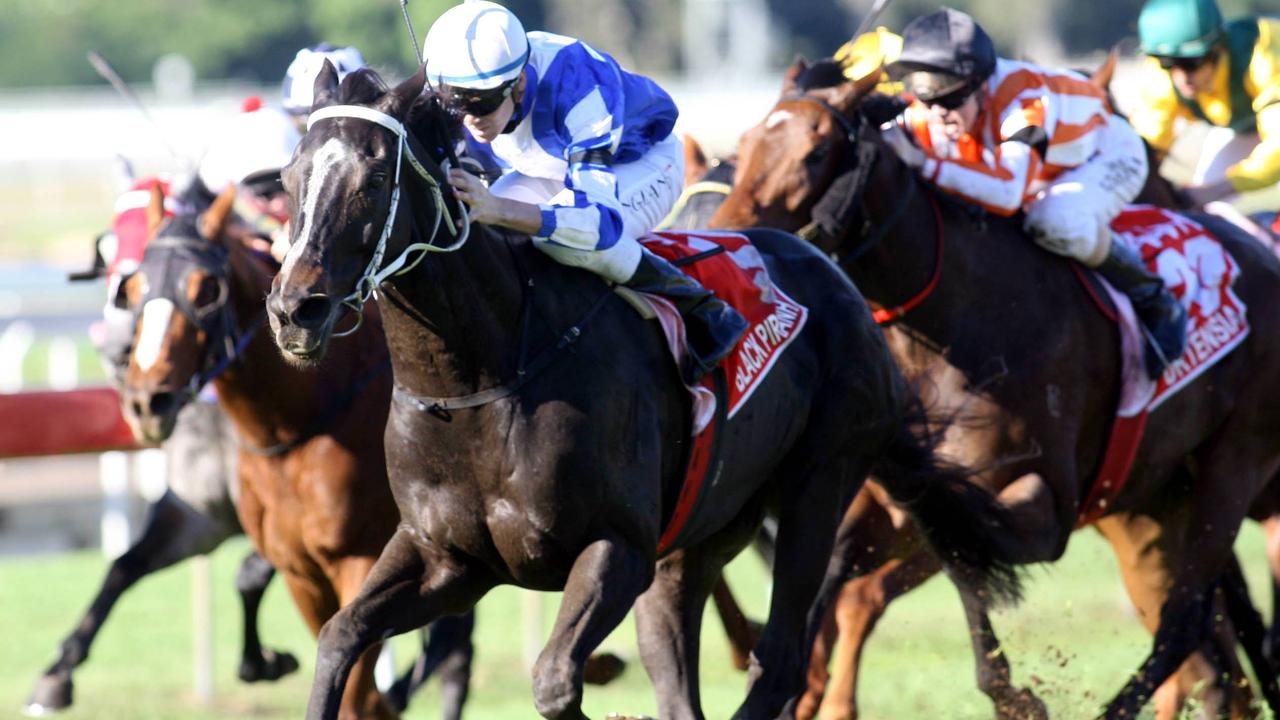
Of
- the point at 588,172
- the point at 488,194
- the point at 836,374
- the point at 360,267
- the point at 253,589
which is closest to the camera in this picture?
the point at 360,267

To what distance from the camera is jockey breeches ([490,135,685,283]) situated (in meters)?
4.12

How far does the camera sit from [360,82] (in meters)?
3.68

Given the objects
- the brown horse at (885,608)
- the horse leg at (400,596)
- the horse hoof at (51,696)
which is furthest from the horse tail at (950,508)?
the horse hoof at (51,696)

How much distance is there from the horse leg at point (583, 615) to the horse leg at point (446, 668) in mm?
1989

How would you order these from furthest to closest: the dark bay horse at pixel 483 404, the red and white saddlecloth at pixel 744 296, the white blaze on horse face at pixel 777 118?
the white blaze on horse face at pixel 777 118, the red and white saddlecloth at pixel 744 296, the dark bay horse at pixel 483 404

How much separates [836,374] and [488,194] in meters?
1.35

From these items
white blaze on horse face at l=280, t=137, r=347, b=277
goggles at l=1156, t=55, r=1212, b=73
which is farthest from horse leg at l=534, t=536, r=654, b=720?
goggles at l=1156, t=55, r=1212, b=73

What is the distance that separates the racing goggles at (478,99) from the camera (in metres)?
3.96

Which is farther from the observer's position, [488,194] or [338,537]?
[338,537]

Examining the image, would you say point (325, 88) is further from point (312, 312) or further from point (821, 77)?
point (821, 77)

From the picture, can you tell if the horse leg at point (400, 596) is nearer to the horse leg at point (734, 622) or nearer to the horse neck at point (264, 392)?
the horse neck at point (264, 392)

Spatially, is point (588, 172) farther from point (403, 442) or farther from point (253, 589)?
point (253, 589)

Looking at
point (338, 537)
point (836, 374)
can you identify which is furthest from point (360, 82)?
point (338, 537)

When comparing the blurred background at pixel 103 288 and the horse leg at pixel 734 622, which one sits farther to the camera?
the blurred background at pixel 103 288
